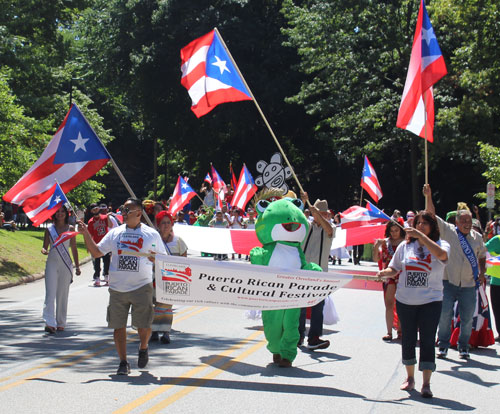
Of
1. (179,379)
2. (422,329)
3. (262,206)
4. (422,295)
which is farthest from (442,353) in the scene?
(179,379)

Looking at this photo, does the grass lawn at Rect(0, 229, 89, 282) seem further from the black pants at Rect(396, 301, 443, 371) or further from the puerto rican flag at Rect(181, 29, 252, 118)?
the black pants at Rect(396, 301, 443, 371)

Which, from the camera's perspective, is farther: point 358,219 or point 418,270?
point 358,219

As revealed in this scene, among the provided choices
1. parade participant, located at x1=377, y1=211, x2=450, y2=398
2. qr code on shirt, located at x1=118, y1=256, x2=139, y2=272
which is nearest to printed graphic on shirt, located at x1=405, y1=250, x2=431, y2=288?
parade participant, located at x1=377, y1=211, x2=450, y2=398

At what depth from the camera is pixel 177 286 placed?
321 inches

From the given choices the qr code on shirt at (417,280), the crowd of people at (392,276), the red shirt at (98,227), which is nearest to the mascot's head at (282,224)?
the crowd of people at (392,276)

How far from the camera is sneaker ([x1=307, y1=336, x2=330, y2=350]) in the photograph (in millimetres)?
9914

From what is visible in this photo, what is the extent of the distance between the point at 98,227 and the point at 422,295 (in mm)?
11062

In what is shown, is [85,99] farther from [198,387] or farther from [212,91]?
[198,387]

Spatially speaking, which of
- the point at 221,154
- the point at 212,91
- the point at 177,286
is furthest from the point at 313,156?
the point at 177,286

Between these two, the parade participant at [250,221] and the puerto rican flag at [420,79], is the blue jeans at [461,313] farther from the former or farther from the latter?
the parade participant at [250,221]

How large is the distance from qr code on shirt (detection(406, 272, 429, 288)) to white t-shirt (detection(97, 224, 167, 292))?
8.61 feet

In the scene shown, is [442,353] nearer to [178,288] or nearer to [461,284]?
[461,284]

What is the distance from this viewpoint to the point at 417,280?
7473mm

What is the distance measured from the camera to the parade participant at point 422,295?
24.2 feet
